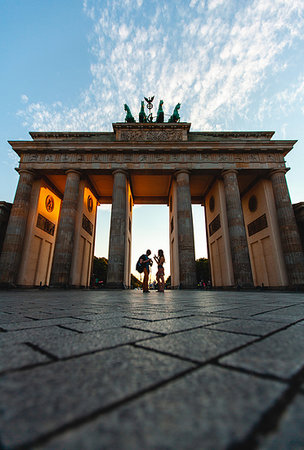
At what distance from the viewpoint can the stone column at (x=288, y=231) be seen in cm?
1294

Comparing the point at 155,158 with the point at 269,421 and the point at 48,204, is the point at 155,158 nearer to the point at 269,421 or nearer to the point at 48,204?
the point at 48,204

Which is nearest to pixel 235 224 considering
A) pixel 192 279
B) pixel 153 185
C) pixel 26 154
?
pixel 192 279

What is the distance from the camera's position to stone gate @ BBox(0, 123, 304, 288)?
13278 mm

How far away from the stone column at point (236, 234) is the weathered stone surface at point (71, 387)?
44.1 feet

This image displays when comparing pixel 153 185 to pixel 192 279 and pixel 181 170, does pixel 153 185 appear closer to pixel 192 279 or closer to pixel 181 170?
pixel 181 170

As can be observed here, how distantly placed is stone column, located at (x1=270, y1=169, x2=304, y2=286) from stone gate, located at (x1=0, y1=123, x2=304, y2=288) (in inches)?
2.3

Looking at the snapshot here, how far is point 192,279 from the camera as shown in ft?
41.5

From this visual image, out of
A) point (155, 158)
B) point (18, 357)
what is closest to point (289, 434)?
point (18, 357)

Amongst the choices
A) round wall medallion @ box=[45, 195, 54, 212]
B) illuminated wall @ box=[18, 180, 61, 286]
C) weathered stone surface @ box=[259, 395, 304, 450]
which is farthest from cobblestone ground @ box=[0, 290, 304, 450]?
round wall medallion @ box=[45, 195, 54, 212]

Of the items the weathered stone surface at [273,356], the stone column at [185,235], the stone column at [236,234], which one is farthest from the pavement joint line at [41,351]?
the stone column at [236,234]

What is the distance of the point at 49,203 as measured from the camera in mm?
17031

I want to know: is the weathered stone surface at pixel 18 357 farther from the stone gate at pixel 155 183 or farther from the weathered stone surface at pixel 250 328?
the stone gate at pixel 155 183

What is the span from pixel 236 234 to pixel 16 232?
14380mm

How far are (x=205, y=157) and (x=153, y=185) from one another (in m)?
5.35
